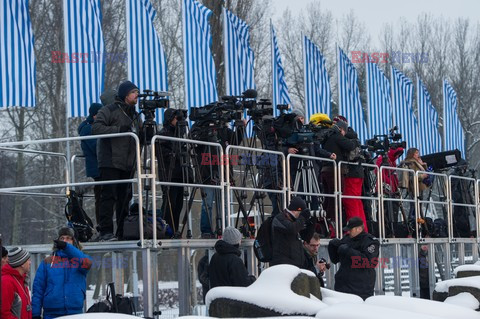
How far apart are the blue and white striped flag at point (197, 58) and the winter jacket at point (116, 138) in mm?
6001

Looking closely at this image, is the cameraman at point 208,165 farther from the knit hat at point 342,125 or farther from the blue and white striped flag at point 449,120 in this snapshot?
the blue and white striped flag at point 449,120

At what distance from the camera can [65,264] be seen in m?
10.7

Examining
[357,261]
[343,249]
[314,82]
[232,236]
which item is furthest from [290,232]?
[314,82]

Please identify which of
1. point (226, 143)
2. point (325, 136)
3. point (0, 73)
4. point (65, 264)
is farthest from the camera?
point (0, 73)

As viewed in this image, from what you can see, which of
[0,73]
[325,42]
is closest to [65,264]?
[0,73]

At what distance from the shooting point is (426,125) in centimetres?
2623

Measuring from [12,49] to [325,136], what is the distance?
5208mm

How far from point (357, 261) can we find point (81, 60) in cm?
600

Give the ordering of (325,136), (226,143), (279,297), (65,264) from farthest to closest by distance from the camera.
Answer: (325,136)
(226,143)
(65,264)
(279,297)

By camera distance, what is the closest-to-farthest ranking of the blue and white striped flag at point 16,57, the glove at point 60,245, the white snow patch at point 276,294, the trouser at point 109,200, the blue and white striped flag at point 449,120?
1. the white snow patch at point 276,294
2. the glove at point 60,245
3. the trouser at point 109,200
4. the blue and white striped flag at point 16,57
5. the blue and white striped flag at point 449,120

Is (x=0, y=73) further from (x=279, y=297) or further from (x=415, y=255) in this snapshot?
(x=279, y=297)

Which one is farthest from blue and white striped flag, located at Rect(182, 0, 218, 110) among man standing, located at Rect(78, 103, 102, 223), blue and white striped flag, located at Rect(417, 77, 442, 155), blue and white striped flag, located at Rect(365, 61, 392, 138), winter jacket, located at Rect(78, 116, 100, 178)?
blue and white striped flag, located at Rect(417, 77, 442, 155)

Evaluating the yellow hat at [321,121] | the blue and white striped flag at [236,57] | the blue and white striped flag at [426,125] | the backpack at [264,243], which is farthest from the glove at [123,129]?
the blue and white striped flag at [426,125]

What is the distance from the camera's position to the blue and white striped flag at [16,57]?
16312 mm
